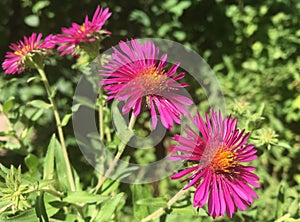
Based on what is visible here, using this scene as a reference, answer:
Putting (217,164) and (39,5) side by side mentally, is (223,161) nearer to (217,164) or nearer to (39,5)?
(217,164)

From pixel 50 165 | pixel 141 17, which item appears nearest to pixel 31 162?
pixel 50 165

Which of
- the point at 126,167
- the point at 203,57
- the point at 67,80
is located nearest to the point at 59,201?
Result: the point at 126,167

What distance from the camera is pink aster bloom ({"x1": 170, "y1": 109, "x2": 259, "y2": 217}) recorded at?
672mm

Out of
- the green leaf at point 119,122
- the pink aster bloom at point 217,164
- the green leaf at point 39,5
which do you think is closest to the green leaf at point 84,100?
the green leaf at point 119,122

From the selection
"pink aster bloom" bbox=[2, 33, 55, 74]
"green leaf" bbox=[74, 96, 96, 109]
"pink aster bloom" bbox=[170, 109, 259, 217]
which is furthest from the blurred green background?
"pink aster bloom" bbox=[170, 109, 259, 217]

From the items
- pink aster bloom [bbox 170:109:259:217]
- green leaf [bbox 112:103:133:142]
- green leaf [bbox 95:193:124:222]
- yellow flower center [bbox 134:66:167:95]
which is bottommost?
green leaf [bbox 95:193:124:222]

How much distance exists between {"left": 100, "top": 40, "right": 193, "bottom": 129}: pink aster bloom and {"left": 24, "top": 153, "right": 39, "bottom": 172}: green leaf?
375 millimetres

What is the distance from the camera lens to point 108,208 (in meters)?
0.87

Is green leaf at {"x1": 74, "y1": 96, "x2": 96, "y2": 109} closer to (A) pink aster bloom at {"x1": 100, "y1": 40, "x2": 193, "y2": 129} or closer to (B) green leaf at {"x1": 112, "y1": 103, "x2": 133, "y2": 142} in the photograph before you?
(B) green leaf at {"x1": 112, "y1": 103, "x2": 133, "y2": 142}

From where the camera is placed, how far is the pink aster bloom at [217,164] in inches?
26.5

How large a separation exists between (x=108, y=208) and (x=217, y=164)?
0.90 feet

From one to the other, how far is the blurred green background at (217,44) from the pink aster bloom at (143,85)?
757 mm

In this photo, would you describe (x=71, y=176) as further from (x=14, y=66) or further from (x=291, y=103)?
(x=291, y=103)

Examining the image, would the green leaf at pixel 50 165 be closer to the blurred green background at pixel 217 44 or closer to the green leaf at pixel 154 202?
the green leaf at pixel 154 202
